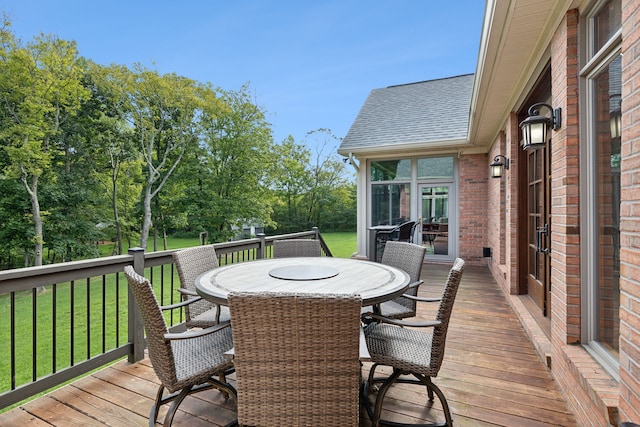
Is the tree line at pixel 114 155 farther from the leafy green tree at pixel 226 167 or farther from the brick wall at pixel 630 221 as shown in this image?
the brick wall at pixel 630 221

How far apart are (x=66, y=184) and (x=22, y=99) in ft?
9.55

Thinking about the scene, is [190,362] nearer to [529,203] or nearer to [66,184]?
[529,203]

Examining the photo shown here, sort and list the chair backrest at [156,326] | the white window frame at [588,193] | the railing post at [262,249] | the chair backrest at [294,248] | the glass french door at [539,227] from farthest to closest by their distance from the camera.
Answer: the railing post at [262,249] → the chair backrest at [294,248] → the glass french door at [539,227] → the white window frame at [588,193] → the chair backrest at [156,326]

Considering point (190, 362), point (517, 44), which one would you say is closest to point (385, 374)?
point (190, 362)

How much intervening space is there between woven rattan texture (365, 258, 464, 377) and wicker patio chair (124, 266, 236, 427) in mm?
841

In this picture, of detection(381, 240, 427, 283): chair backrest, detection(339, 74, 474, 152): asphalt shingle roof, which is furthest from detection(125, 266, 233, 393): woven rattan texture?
detection(339, 74, 474, 152): asphalt shingle roof

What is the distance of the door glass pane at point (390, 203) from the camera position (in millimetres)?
7746

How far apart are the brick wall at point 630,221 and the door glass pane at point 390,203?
632 cm

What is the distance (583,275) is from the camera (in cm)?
205

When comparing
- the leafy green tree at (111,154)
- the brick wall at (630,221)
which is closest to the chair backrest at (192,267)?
the brick wall at (630,221)

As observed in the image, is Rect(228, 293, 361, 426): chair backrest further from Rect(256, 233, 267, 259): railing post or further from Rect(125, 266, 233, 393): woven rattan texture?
Rect(256, 233, 267, 259): railing post

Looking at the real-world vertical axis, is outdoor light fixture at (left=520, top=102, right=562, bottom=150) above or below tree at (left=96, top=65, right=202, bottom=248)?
below

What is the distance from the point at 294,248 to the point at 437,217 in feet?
16.0

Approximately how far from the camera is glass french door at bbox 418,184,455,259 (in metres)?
7.41
